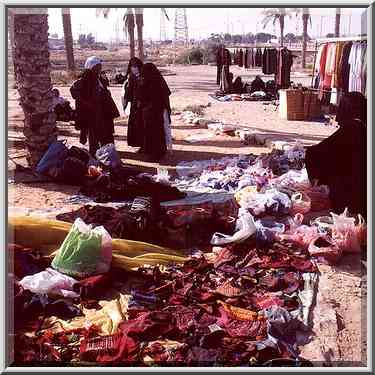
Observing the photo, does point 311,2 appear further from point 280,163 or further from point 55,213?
point 280,163

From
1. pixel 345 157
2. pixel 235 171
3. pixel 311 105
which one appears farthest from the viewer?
pixel 311 105

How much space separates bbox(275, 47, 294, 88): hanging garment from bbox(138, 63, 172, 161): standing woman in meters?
6.88

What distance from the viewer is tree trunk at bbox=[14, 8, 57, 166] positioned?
725 centimetres

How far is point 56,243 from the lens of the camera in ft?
16.0

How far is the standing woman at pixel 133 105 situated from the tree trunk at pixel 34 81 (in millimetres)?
1449

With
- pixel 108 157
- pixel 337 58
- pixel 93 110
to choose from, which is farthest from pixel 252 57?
pixel 108 157

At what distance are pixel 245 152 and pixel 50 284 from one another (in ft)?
17.0

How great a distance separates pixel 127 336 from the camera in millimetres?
3672

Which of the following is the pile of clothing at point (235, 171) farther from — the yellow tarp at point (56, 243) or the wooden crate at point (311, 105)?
the wooden crate at point (311, 105)

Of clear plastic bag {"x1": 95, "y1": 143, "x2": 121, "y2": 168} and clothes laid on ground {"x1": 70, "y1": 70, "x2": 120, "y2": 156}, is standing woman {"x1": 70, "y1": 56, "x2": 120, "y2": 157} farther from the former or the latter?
clear plastic bag {"x1": 95, "y1": 143, "x2": 121, "y2": 168}

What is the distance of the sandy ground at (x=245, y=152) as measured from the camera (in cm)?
369

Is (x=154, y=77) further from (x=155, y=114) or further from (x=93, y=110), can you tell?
(x=93, y=110)

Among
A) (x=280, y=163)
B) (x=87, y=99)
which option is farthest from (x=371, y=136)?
(x=87, y=99)

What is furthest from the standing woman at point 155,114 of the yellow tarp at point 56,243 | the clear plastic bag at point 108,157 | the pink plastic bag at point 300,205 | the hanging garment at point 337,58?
the hanging garment at point 337,58
